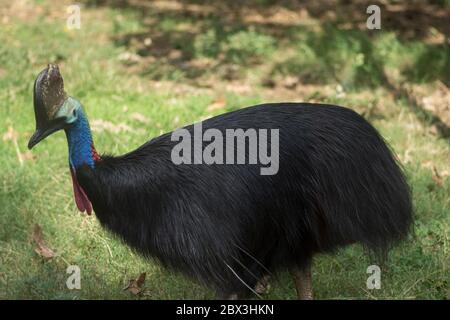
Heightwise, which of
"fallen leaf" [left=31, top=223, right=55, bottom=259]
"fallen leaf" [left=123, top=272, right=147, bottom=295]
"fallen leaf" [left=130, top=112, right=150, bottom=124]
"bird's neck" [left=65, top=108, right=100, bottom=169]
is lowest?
"fallen leaf" [left=123, top=272, right=147, bottom=295]

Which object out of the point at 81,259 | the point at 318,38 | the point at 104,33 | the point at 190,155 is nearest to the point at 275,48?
the point at 318,38

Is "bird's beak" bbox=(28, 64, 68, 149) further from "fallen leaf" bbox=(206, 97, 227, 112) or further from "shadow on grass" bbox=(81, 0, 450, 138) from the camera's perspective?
"shadow on grass" bbox=(81, 0, 450, 138)

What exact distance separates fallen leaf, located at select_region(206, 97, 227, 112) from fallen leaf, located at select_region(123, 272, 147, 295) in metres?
2.11

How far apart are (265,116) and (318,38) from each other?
3779mm

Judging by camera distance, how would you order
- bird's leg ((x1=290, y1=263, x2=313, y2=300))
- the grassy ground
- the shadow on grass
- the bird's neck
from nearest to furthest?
the bird's neck
bird's leg ((x1=290, y1=263, x2=313, y2=300))
the grassy ground
the shadow on grass

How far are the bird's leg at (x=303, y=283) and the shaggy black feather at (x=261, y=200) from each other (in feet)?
0.43

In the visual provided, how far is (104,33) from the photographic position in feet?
24.1

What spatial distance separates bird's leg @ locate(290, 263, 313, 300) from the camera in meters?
3.37
